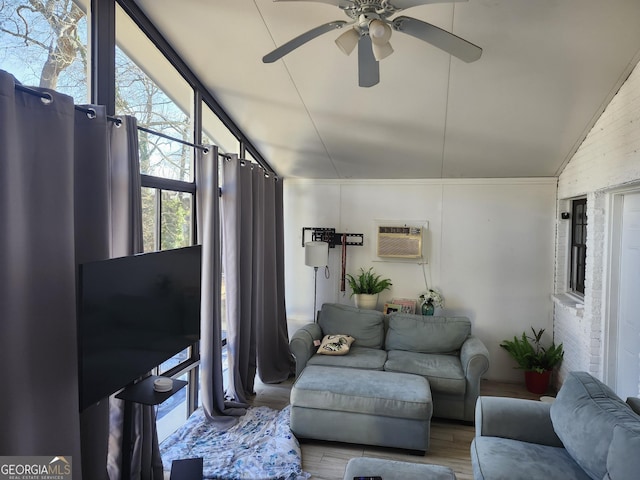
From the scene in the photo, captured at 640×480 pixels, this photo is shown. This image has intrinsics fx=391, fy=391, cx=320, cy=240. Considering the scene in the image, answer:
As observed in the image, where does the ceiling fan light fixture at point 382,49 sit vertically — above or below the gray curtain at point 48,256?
above

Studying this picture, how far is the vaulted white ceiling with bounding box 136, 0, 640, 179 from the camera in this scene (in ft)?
7.42

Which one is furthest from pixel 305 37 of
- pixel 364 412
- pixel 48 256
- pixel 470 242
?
pixel 470 242

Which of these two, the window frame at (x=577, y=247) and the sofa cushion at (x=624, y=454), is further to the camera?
the window frame at (x=577, y=247)

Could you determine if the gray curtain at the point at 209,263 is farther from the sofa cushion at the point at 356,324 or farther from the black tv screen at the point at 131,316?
the sofa cushion at the point at 356,324

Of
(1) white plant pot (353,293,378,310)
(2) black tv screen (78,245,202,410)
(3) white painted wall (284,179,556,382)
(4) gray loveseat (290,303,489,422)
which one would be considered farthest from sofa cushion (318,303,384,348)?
(2) black tv screen (78,245,202,410)

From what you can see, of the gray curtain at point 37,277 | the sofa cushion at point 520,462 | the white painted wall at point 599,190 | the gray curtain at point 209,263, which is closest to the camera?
the gray curtain at point 37,277

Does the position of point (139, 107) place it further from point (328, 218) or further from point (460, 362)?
point (460, 362)

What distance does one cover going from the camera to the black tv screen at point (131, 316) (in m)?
1.55

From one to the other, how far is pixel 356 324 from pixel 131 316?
2.58 meters

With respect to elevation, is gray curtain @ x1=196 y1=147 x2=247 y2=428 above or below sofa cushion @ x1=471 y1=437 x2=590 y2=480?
above

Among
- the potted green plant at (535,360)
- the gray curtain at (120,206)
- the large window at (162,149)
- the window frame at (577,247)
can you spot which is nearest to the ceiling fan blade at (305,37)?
the gray curtain at (120,206)

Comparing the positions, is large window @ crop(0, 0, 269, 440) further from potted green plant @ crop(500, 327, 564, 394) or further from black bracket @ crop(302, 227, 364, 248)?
potted green plant @ crop(500, 327, 564, 394)

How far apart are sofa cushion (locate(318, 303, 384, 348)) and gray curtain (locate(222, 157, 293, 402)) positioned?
570 mm

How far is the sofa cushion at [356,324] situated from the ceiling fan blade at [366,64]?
Answer: 8.23ft
